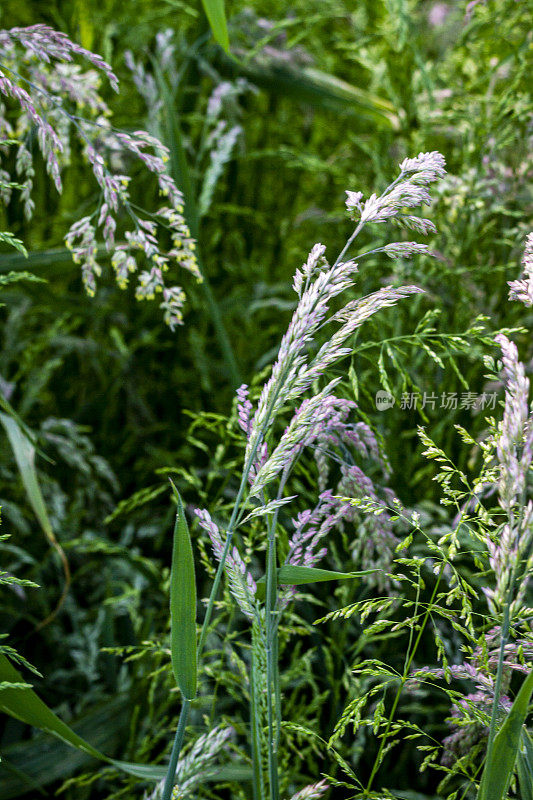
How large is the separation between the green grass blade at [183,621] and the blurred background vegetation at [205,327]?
0.16m

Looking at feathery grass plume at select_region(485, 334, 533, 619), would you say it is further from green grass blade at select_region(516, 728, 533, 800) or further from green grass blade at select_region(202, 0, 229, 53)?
green grass blade at select_region(202, 0, 229, 53)

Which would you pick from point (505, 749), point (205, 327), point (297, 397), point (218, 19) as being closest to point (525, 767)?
point (505, 749)

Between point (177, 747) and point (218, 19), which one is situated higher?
point (218, 19)

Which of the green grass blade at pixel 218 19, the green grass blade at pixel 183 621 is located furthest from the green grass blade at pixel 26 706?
the green grass blade at pixel 218 19

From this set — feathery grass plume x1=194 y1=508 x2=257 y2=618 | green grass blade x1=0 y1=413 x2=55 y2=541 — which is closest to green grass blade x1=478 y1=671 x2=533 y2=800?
feathery grass plume x1=194 y1=508 x2=257 y2=618

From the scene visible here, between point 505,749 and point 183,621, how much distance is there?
0.71ft

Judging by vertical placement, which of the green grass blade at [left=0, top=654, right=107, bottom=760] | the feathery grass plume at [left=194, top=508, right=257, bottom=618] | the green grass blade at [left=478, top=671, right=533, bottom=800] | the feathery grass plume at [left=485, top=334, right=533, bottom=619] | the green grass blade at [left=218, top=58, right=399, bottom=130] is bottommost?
the green grass blade at [left=0, top=654, right=107, bottom=760]

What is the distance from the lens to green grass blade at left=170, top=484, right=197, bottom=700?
20.0 inches

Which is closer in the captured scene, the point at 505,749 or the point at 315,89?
the point at 505,749

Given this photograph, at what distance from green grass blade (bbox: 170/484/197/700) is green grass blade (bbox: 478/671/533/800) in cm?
19

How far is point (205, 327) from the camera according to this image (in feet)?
4.21

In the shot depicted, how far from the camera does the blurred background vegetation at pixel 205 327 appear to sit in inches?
34.9

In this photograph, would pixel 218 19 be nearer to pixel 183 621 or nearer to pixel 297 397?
pixel 297 397

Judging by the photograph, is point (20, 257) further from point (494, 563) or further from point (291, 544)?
point (494, 563)
